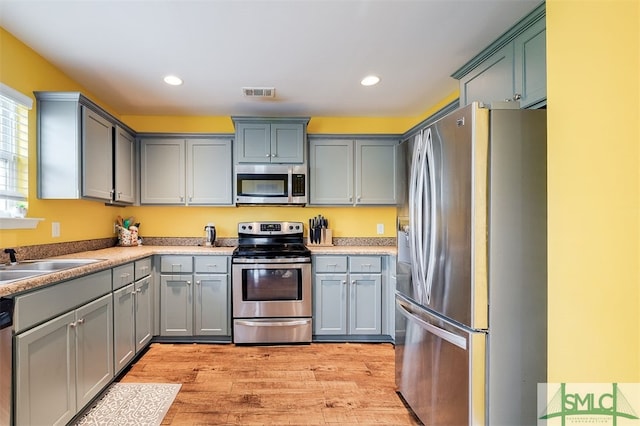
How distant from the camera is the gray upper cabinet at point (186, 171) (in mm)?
3406

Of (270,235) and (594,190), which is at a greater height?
(594,190)

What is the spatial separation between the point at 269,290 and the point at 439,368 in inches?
71.5

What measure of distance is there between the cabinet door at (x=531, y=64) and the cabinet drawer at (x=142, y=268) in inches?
122

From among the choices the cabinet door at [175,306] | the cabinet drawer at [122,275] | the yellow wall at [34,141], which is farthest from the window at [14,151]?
the cabinet door at [175,306]

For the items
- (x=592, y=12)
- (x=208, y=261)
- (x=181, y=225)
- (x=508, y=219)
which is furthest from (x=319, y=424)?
(x=181, y=225)

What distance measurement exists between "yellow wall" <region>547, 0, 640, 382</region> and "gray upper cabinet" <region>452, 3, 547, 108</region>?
648 mm

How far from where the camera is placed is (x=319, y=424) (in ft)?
6.24

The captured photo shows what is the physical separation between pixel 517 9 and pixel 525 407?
2120mm

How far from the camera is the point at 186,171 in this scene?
11.3 ft

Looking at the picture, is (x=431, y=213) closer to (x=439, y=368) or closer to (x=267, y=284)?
(x=439, y=368)

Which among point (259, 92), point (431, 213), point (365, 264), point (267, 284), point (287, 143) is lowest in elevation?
point (267, 284)

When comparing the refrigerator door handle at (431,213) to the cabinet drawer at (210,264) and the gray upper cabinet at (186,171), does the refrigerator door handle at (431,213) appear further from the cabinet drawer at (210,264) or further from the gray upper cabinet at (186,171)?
the gray upper cabinet at (186,171)

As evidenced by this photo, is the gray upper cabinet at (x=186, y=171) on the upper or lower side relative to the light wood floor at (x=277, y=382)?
upper

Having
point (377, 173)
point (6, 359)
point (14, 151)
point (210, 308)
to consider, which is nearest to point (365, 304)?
point (377, 173)
